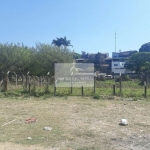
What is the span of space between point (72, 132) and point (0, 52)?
21.3m

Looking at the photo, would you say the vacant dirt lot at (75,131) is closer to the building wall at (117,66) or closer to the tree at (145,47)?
the building wall at (117,66)

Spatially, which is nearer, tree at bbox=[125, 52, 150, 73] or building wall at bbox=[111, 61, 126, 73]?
tree at bbox=[125, 52, 150, 73]

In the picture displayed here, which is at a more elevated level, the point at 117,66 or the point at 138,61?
the point at 138,61

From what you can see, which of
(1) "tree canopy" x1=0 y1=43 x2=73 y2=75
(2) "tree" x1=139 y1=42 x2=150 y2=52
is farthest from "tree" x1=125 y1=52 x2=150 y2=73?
(2) "tree" x1=139 y1=42 x2=150 y2=52

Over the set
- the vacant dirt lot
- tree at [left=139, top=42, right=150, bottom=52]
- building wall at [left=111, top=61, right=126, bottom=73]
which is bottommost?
the vacant dirt lot

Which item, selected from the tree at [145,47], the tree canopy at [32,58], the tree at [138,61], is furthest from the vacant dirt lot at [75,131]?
the tree at [145,47]

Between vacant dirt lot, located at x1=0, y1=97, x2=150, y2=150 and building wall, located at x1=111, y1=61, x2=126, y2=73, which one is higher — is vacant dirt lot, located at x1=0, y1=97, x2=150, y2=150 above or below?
below

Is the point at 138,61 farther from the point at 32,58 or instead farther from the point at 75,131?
the point at 75,131

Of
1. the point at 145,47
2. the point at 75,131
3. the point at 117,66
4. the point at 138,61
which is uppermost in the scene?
the point at 145,47

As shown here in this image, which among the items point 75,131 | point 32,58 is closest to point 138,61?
point 32,58

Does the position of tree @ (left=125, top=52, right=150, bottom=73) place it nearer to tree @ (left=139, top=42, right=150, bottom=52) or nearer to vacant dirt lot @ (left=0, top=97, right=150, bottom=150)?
tree @ (left=139, top=42, right=150, bottom=52)

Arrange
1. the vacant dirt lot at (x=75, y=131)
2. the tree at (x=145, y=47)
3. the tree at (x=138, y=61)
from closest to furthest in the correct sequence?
the vacant dirt lot at (x=75, y=131) < the tree at (x=138, y=61) < the tree at (x=145, y=47)

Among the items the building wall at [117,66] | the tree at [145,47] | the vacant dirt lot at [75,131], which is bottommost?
the vacant dirt lot at [75,131]

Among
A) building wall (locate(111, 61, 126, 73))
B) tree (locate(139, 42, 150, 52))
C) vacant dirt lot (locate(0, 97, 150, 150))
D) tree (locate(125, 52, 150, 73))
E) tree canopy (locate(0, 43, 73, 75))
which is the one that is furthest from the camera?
tree (locate(139, 42, 150, 52))
